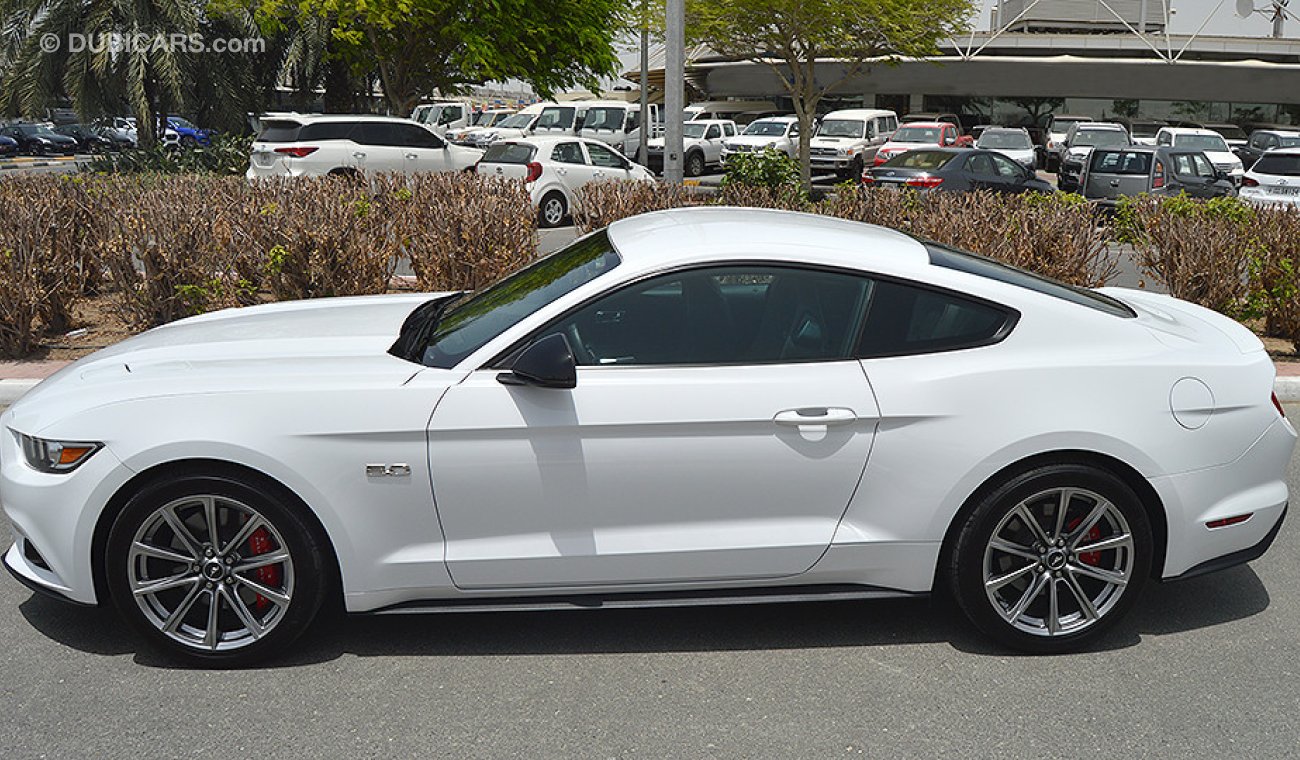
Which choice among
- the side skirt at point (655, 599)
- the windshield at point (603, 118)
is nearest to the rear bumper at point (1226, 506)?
the side skirt at point (655, 599)

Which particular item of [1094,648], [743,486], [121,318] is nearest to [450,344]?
[743,486]

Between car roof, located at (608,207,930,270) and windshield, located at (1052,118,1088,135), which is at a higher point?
windshield, located at (1052,118,1088,135)

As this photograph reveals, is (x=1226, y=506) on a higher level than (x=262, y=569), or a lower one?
higher

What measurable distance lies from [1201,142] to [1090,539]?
102 ft

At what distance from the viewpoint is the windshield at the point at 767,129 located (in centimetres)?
3391

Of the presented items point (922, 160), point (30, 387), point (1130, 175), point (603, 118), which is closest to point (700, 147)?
point (603, 118)

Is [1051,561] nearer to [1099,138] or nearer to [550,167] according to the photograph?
[550,167]

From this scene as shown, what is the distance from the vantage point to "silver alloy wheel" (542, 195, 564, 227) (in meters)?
20.3

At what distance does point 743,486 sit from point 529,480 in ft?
2.34

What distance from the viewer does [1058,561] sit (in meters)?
4.20

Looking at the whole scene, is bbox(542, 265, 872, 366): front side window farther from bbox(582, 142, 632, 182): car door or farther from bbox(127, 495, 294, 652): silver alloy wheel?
bbox(582, 142, 632, 182): car door

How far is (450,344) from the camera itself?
4.37m

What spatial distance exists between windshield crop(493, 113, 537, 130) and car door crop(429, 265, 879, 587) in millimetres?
35204

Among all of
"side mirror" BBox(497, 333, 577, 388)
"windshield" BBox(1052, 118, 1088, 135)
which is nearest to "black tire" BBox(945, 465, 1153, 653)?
"side mirror" BBox(497, 333, 577, 388)
